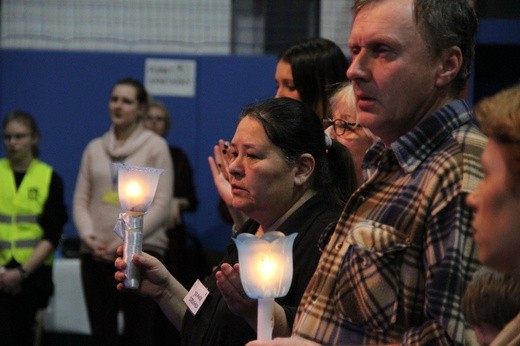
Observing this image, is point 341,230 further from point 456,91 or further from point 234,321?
point 234,321

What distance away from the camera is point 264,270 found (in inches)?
84.5

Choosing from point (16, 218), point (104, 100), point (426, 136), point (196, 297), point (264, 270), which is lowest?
point (16, 218)

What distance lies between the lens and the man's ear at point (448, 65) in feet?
7.32

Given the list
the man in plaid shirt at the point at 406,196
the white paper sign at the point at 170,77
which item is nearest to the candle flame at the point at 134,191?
the man in plaid shirt at the point at 406,196

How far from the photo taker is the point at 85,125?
8.52 meters

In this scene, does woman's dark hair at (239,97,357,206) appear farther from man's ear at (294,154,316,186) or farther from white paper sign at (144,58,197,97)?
white paper sign at (144,58,197,97)

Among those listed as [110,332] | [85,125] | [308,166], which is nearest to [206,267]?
[110,332]

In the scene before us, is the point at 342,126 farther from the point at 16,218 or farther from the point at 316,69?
the point at 16,218

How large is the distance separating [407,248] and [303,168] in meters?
1.06

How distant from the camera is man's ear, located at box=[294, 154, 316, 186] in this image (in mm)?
3111

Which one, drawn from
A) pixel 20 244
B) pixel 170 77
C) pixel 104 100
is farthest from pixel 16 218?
pixel 170 77

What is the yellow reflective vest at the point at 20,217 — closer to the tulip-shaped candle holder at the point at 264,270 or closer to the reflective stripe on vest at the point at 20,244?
the reflective stripe on vest at the point at 20,244

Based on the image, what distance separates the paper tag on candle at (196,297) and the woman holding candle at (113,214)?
132 inches

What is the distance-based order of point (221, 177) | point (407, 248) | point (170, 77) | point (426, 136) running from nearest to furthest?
point (407, 248)
point (426, 136)
point (221, 177)
point (170, 77)
